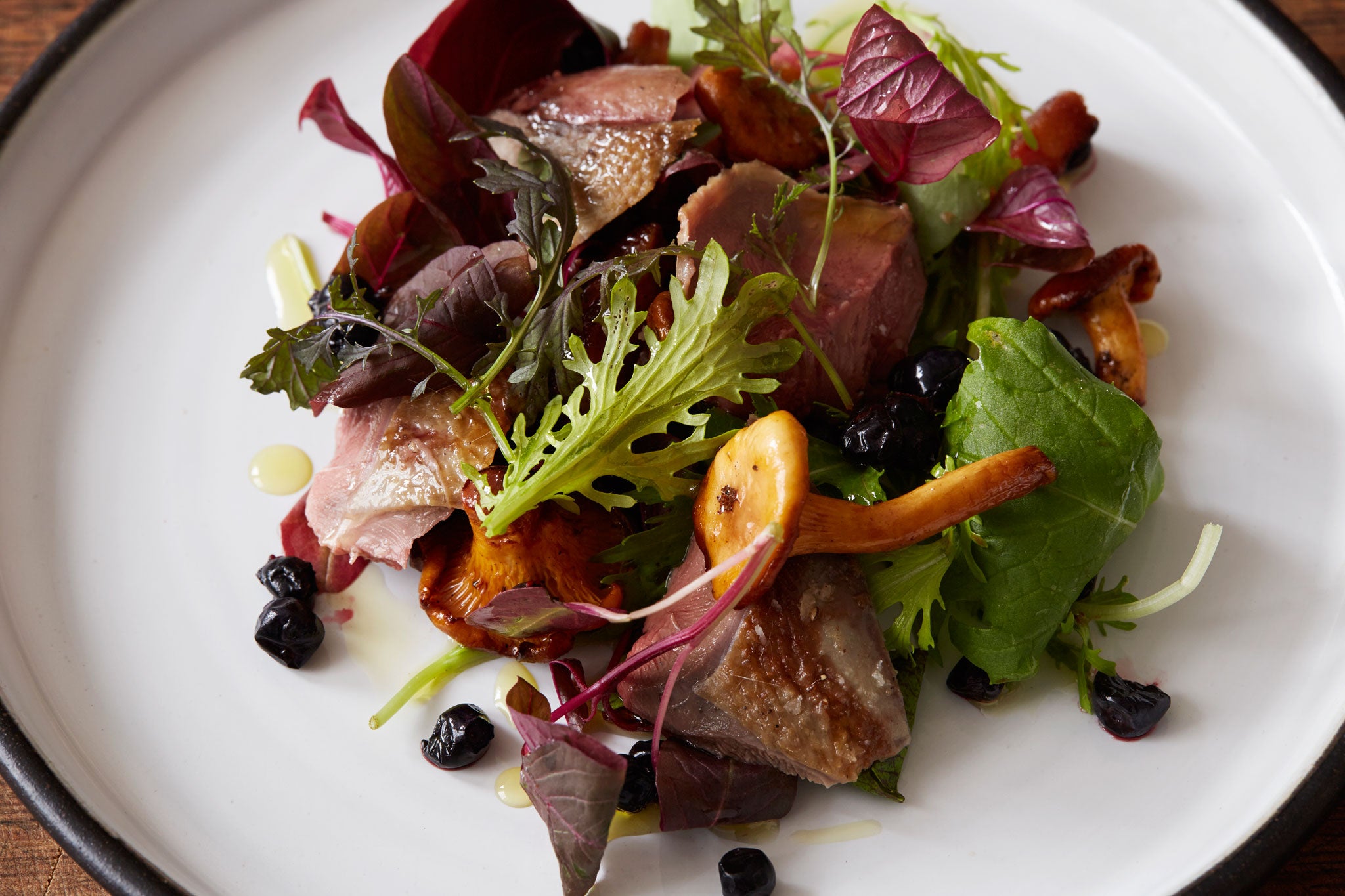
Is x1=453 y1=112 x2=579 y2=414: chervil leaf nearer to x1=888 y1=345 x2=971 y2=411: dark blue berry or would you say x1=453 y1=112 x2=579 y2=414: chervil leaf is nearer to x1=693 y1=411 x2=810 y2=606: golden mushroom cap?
x1=693 y1=411 x2=810 y2=606: golden mushroom cap

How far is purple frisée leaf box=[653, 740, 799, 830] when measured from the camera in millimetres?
2137

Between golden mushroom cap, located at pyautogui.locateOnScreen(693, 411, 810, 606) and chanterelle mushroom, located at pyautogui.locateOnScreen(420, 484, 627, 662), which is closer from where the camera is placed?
golden mushroom cap, located at pyautogui.locateOnScreen(693, 411, 810, 606)

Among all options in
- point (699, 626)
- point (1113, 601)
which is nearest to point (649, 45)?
point (699, 626)

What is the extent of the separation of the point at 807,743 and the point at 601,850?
45 cm

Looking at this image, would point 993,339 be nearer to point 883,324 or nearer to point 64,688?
point 883,324

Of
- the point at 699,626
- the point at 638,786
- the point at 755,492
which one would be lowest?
the point at 638,786

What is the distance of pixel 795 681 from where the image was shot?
6.97 ft

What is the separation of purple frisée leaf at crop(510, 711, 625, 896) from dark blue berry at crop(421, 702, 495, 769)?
0.25 meters

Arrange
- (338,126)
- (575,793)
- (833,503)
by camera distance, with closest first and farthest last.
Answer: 1. (575,793)
2. (833,503)
3. (338,126)

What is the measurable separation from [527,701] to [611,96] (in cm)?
153

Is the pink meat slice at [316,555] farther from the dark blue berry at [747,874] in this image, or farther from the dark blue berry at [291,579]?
the dark blue berry at [747,874]

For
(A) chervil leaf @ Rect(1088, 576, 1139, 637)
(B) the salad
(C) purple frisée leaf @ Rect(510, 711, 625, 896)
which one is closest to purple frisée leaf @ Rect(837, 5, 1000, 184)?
(B) the salad

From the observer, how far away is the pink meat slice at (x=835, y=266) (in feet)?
8.13

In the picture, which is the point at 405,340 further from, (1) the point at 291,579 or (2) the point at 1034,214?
(2) the point at 1034,214
